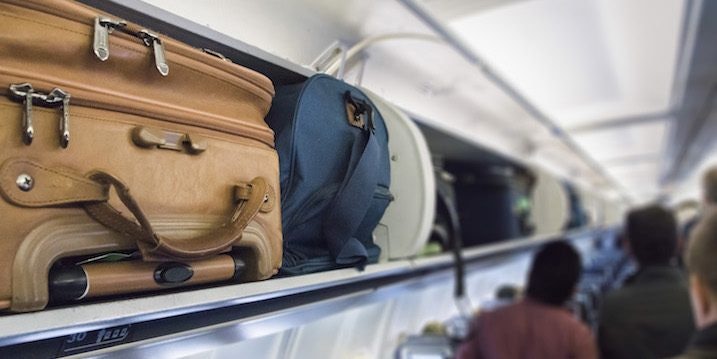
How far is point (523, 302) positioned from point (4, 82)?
218 cm

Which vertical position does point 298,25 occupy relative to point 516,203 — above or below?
above

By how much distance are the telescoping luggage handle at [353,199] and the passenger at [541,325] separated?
1418 mm

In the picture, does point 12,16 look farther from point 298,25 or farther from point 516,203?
point 516,203

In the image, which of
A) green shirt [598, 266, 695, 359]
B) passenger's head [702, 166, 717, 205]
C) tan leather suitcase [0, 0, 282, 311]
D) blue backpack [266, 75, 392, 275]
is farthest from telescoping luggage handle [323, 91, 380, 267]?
passenger's head [702, 166, 717, 205]

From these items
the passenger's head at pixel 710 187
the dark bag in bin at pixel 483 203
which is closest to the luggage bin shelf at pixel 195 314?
the dark bag in bin at pixel 483 203

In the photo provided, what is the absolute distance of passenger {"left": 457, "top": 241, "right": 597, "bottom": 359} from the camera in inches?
81.7

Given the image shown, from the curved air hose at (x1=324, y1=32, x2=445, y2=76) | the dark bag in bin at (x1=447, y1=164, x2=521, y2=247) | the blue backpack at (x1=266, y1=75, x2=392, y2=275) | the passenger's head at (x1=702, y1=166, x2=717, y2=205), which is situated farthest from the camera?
the passenger's head at (x1=702, y1=166, x2=717, y2=205)

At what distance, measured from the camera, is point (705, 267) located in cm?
141

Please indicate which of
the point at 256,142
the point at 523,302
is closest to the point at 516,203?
the point at 523,302

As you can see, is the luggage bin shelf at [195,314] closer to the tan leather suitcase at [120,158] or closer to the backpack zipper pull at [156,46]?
the tan leather suitcase at [120,158]

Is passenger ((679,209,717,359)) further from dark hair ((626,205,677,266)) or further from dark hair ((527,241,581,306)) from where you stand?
dark hair ((626,205,677,266))

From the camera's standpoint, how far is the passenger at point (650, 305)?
2.27m

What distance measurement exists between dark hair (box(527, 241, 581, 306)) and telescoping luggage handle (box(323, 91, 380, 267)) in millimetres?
1539

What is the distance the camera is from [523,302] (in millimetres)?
2252
